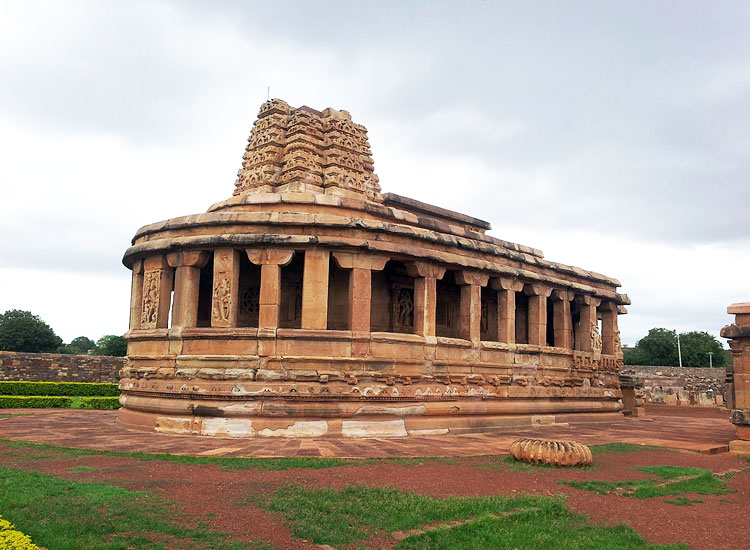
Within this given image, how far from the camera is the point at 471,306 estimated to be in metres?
15.2

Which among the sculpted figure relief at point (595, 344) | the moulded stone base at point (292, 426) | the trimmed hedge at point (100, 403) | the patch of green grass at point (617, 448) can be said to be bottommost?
the trimmed hedge at point (100, 403)

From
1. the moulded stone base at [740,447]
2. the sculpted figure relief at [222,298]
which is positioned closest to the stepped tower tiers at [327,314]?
the sculpted figure relief at [222,298]

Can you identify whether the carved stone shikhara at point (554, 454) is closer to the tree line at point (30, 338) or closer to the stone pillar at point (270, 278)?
the stone pillar at point (270, 278)

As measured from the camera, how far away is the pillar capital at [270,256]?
1290 cm

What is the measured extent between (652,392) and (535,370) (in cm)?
2230

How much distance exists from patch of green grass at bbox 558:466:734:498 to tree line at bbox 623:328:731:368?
194 feet

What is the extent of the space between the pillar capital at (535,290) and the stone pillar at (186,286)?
906 cm

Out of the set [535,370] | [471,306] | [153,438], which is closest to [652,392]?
[535,370]

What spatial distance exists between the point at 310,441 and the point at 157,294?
5360 millimetres

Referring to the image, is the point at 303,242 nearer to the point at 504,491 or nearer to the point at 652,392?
the point at 504,491

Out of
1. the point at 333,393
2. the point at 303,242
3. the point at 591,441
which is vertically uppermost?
the point at 303,242

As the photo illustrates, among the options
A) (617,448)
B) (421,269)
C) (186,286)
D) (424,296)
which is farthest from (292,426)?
(617,448)

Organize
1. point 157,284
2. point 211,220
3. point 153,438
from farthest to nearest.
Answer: point 157,284
point 211,220
point 153,438

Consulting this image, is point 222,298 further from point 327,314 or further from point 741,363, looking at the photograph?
point 741,363
